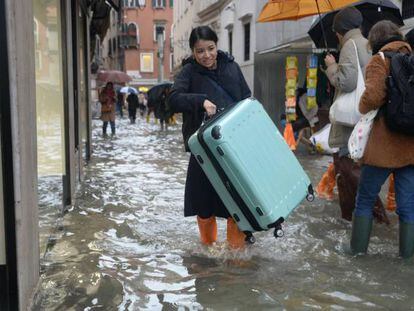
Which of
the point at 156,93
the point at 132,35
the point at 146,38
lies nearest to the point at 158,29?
the point at 146,38

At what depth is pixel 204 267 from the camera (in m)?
3.94

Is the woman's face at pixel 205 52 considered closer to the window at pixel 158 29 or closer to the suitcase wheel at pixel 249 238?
the suitcase wheel at pixel 249 238

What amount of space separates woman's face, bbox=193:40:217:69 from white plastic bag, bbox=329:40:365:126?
4.31 ft

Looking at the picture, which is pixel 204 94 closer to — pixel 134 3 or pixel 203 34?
pixel 203 34

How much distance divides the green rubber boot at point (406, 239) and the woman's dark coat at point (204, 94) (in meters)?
1.33

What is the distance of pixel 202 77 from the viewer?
405 cm

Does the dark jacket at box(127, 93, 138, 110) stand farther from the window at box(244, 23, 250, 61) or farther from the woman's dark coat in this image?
the woman's dark coat

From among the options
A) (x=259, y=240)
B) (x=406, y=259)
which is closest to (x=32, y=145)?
(x=259, y=240)

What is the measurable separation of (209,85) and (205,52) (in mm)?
247

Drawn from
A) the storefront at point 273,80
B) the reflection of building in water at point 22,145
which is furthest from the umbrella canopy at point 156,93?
the reflection of building in water at point 22,145

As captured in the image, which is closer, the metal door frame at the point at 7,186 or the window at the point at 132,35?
the metal door frame at the point at 7,186

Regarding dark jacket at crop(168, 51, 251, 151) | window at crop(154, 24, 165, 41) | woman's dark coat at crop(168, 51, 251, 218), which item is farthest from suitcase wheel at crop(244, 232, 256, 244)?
window at crop(154, 24, 165, 41)

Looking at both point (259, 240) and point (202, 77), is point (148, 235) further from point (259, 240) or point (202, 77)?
point (202, 77)

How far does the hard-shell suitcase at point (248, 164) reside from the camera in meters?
3.40
